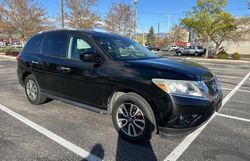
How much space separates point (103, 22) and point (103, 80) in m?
26.0

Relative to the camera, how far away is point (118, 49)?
4.46 metres

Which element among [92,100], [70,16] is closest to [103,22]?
[70,16]

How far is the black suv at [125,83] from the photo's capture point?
11.1ft

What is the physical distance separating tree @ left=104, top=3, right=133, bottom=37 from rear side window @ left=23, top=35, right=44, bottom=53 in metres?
23.2

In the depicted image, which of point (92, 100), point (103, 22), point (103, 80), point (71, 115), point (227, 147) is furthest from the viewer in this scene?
point (103, 22)

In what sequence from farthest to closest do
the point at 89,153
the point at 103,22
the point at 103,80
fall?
the point at 103,22, the point at 103,80, the point at 89,153

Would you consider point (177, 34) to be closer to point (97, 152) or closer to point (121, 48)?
point (121, 48)

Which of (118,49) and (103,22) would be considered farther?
(103,22)

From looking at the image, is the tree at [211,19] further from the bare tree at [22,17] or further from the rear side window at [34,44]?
Result: the rear side window at [34,44]

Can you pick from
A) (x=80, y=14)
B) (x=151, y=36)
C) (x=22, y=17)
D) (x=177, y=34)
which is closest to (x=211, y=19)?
(x=80, y=14)

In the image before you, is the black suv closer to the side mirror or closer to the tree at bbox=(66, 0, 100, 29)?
the side mirror

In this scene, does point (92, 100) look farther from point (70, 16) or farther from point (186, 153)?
point (70, 16)

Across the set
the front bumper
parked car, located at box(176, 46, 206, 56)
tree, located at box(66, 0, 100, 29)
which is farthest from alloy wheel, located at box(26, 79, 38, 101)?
parked car, located at box(176, 46, 206, 56)

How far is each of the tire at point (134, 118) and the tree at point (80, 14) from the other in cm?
2291
